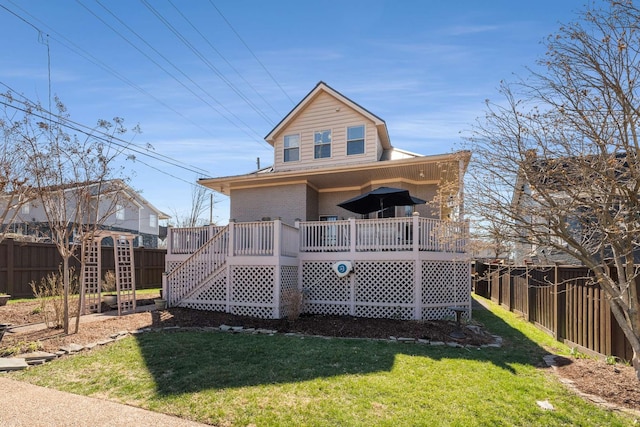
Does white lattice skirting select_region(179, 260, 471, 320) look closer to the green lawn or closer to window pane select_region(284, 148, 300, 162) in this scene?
the green lawn

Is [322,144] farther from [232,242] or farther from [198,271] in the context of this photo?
[198,271]

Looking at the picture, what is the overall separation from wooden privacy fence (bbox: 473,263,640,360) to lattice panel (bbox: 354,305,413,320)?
229 cm

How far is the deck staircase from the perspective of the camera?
1152cm

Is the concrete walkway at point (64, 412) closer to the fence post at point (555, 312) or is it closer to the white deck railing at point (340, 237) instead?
the white deck railing at point (340, 237)

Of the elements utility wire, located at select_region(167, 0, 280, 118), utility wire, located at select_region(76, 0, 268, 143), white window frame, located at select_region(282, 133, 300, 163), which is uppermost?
utility wire, located at select_region(167, 0, 280, 118)

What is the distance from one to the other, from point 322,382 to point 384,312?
218 inches

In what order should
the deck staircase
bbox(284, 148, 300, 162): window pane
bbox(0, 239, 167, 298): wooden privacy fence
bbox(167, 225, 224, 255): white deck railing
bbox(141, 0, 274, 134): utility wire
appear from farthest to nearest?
bbox(284, 148, 300, 162): window pane < bbox(0, 239, 167, 298): wooden privacy fence < bbox(141, 0, 274, 134): utility wire < bbox(167, 225, 224, 255): white deck railing < the deck staircase

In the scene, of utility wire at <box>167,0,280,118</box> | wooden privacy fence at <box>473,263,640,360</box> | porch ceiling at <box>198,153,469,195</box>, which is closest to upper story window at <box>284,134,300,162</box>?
porch ceiling at <box>198,153,469,195</box>

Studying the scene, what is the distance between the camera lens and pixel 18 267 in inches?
561

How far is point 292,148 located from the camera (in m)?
15.7

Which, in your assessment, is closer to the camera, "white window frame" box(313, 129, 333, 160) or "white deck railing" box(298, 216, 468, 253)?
"white deck railing" box(298, 216, 468, 253)

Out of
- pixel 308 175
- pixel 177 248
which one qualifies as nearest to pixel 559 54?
pixel 308 175

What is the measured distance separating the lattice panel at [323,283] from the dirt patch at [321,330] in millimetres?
787

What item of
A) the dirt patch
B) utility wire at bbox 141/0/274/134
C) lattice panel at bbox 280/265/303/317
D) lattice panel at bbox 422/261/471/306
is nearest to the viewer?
the dirt patch
